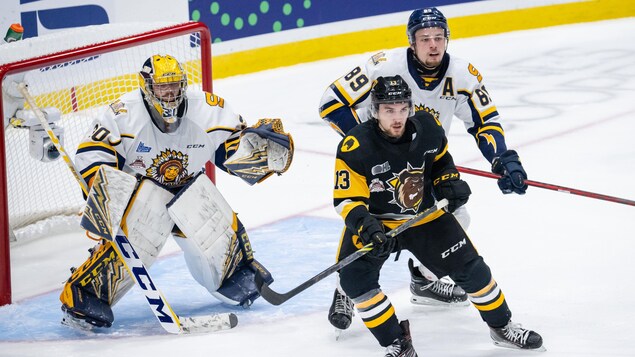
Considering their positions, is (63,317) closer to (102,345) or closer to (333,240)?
(102,345)

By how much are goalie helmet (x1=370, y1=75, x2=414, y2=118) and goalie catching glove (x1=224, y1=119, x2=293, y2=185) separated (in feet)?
1.97

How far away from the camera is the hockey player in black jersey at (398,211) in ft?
11.2

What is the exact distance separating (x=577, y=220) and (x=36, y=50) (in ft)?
7.88

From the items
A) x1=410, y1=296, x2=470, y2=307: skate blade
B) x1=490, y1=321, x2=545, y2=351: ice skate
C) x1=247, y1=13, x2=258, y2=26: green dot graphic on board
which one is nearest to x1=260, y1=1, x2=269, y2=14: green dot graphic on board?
x1=247, y1=13, x2=258, y2=26: green dot graphic on board

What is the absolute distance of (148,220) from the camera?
395 cm

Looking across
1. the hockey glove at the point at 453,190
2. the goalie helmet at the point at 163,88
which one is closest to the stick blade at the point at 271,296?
the hockey glove at the point at 453,190

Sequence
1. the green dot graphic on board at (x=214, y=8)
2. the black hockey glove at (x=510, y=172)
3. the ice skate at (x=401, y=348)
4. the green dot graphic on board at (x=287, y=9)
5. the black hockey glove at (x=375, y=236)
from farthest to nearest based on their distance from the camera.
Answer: the green dot graphic on board at (x=287, y=9) → the green dot graphic on board at (x=214, y=8) → the black hockey glove at (x=510, y=172) → the ice skate at (x=401, y=348) → the black hockey glove at (x=375, y=236)

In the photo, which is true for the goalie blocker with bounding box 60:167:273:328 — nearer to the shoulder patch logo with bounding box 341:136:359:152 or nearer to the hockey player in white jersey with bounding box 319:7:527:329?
the hockey player in white jersey with bounding box 319:7:527:329

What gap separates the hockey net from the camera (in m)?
4.51

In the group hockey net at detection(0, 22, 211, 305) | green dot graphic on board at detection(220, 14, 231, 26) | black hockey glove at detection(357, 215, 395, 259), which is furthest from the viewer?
green dot graphic on board at detection(220, 14, 231, 26)

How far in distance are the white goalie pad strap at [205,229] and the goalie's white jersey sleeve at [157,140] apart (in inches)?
3.5

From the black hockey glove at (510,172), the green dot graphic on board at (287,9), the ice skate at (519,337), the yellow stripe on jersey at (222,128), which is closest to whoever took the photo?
the ice skate at (519,337)

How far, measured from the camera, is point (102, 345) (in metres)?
3.76

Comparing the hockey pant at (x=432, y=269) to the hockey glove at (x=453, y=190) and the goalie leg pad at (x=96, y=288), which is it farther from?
the goalie leg pad at (x=96, y=288)
